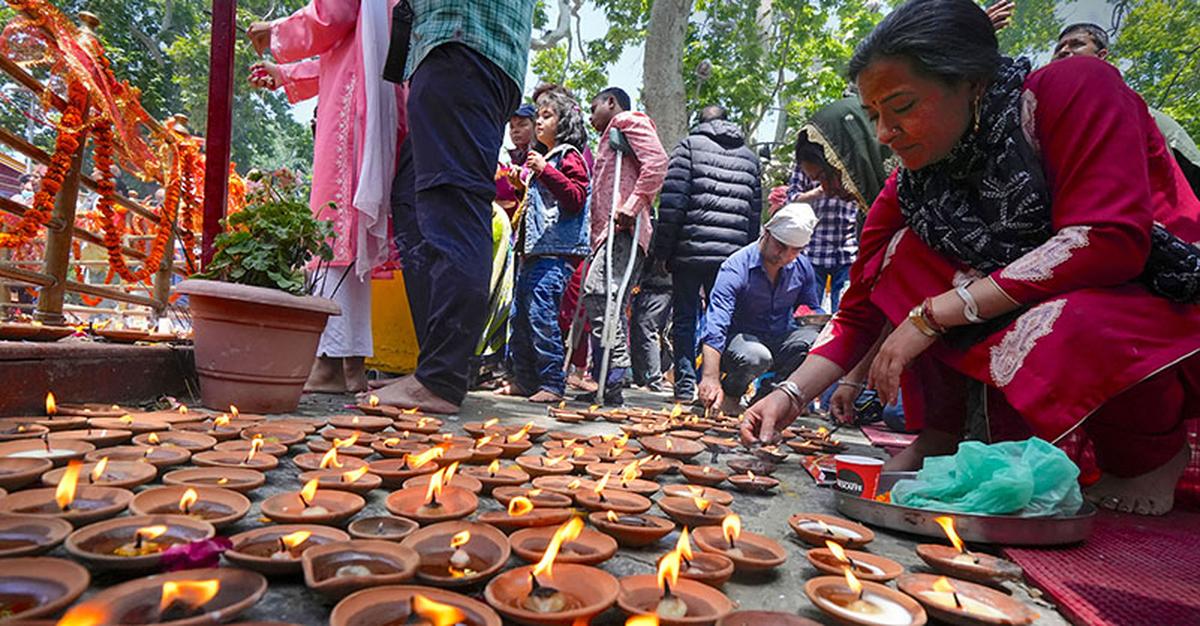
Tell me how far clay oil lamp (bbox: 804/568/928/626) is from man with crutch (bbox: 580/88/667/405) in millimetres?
3145

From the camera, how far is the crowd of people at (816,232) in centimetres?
178

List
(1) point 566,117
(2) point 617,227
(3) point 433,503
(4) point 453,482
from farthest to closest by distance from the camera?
(1) point 566,117
(2) point 617,227
(4) point 453,482
(3) point 433,503

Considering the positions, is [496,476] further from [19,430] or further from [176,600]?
[19,430]

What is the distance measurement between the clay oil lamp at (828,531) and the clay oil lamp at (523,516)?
0.54 metres

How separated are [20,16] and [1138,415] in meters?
4.41

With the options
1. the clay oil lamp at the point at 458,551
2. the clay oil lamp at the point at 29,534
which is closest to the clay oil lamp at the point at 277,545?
the clay oil lamp at the point at 458,551

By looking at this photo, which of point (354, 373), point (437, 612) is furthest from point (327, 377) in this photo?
point (437, 612)

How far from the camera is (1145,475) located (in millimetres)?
1938

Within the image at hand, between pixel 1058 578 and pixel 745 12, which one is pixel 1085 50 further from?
pixel 745 12

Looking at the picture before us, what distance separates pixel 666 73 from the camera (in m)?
10.2

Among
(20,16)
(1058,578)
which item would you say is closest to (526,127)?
(20,16)

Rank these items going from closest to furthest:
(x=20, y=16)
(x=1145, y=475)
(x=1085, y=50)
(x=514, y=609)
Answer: (x=514, y=609) < (x=1145, y=475) < (x=20, y=16) < (x=1085, y=50)

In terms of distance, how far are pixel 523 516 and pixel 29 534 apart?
838 millimetres

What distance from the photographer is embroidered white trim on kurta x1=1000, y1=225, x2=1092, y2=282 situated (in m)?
1.72
